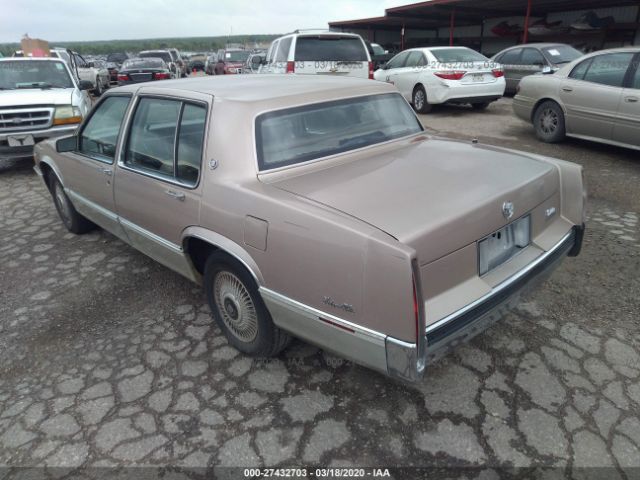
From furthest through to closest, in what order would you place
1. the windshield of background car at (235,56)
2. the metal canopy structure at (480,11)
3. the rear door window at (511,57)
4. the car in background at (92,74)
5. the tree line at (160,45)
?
the tree line at (160,45)
the windshield of background car at (235,56)
the metal canopy structure at (480,11)
the car in background at (92,74)
the rear door window at (511,57)

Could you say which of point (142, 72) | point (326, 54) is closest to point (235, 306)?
point (326, 54)

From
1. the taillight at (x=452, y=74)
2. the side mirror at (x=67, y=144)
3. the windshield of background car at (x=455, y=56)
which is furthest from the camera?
the windshield of background car at (x=455, y=56)

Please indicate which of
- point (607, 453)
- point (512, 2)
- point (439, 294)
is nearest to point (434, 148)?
point (439, 294)

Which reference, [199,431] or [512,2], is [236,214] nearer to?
[199,431]

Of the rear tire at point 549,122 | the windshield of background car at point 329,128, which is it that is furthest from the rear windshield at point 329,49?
Result: the windshield of background car at point 329,128

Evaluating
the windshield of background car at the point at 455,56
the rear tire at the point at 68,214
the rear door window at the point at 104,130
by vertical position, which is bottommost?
the rear tire at the point at 68,214

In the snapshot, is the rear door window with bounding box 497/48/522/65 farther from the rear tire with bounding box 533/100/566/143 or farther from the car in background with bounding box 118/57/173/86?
the car in background with bounding box 118/57/173/86

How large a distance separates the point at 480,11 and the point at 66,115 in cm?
1897

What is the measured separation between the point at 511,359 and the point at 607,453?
29.2 inches

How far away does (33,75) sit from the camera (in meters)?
8.55

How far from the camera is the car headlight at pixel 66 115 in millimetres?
7621

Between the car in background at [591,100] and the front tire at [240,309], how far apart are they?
20.0ft

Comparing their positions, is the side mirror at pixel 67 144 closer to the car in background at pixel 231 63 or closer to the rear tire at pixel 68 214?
the rear tire at pixel 68 214

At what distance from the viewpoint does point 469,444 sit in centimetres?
230
